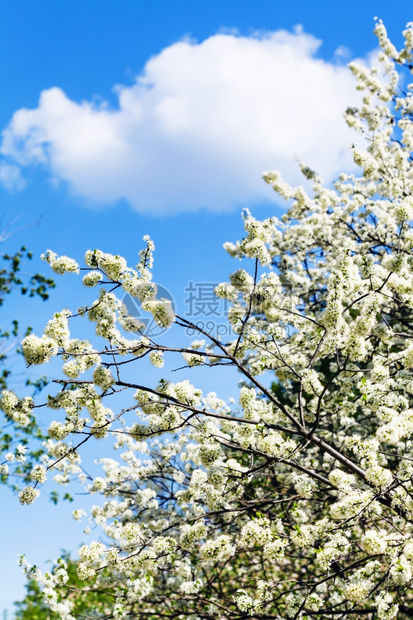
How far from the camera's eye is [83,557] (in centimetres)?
518

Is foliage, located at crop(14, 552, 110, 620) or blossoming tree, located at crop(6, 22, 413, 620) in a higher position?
foliage, located at crop(14, 552, 110, 620)

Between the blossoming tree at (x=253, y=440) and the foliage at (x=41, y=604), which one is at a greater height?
the foliage at (x=41, y=604)

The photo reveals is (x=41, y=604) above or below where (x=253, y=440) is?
above

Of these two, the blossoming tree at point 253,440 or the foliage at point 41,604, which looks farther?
the foliage at point 41,604

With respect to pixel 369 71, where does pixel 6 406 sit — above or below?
below

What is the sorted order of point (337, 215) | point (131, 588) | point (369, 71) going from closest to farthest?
point (131, 588) < point (337, 215) < point (369, 71)

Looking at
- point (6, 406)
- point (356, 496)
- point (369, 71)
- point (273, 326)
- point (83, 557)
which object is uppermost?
point (369, 71)

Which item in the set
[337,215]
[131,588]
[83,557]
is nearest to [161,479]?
[131,588]

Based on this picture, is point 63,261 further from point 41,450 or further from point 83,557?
point 41,450

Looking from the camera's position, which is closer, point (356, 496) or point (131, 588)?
point (356, 496)

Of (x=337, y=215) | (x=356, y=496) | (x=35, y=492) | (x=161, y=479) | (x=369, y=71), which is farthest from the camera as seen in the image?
(x=369, y=71)

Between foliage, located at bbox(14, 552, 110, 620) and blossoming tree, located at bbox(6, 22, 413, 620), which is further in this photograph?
foliage, located at bbox(14, 552, 110, 620)

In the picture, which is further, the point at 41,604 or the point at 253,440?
the point at 41,604

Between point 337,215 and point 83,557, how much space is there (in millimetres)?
6918
